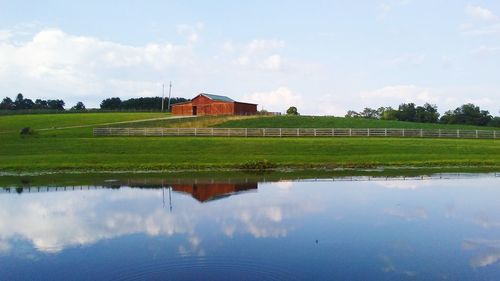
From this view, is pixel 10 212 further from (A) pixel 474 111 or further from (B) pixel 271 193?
(A) pixel 474 111

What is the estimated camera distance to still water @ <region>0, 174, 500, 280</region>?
48.8ft

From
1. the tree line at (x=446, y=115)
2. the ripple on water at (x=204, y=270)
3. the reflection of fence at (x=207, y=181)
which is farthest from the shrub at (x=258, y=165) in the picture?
the tree line at (x=446, y=115)

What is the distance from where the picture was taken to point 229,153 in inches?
1987

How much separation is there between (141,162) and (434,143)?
33.9m

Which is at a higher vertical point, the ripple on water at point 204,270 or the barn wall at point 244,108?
the barn wall at point 244,108

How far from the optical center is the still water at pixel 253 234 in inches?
585

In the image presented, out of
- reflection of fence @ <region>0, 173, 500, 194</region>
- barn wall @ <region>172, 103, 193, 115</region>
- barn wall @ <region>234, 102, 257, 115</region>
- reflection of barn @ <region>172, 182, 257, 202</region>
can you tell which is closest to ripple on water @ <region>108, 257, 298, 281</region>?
reflection of barn @ <region>172, 182, 257, 202</region>

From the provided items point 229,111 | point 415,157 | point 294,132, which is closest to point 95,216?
point 415,157

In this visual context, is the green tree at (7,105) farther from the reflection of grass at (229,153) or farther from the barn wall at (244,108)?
the reflection of grass at (229,153)

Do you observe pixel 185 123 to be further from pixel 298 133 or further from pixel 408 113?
pixel 408 113

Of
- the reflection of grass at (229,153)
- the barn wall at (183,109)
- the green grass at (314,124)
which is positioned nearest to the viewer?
the reflection of grass at (229,153)

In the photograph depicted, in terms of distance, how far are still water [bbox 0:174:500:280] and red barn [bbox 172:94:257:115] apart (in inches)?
2431

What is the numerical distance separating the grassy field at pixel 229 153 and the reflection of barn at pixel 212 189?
10.4 m

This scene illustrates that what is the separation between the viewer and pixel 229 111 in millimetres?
93000
